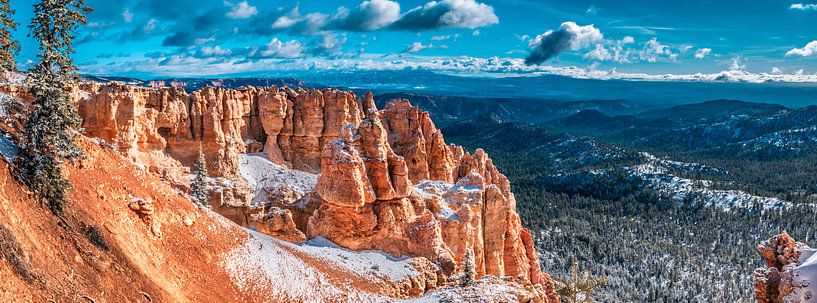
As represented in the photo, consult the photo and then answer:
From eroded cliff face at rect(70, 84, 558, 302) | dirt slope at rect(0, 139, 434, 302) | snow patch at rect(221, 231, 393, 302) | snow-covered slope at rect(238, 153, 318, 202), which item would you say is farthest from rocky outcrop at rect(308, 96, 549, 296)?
snow-covered slope at rect(238, 153, 318, 202)

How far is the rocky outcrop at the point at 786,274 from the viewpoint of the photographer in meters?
25.9

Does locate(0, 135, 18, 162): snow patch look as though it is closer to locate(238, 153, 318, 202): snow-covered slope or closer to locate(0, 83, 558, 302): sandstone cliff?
locate(0, 83, 558, 302): sandstone cliff

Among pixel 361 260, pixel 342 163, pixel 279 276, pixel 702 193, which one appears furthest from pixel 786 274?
pixel 702 193

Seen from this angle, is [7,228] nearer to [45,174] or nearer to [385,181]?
[45,174]

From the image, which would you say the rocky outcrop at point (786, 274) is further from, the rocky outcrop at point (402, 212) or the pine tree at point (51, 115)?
the pine tree at point (51, 115)

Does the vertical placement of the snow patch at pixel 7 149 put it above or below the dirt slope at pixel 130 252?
above

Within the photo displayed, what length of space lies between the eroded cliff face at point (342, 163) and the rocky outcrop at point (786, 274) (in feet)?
37.1

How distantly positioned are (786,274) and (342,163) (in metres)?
25.4

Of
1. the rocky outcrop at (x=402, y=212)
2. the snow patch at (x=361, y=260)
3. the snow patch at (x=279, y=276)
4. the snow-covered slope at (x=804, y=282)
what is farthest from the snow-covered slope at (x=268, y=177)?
the snow-covered slope at (x=804, y=282)

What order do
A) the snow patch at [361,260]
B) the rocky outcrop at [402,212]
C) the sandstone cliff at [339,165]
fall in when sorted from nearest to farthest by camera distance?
the snow patch at [361,260] → the rocky outcrop at [402,212] → the sandstone cliff at [339,165]

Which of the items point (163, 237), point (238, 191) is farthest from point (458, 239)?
point (238, 191)

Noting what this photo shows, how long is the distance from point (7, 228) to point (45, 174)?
3.36 m

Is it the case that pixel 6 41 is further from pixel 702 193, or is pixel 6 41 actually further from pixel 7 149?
pixel 702 193

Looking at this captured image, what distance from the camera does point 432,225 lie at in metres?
34.9
